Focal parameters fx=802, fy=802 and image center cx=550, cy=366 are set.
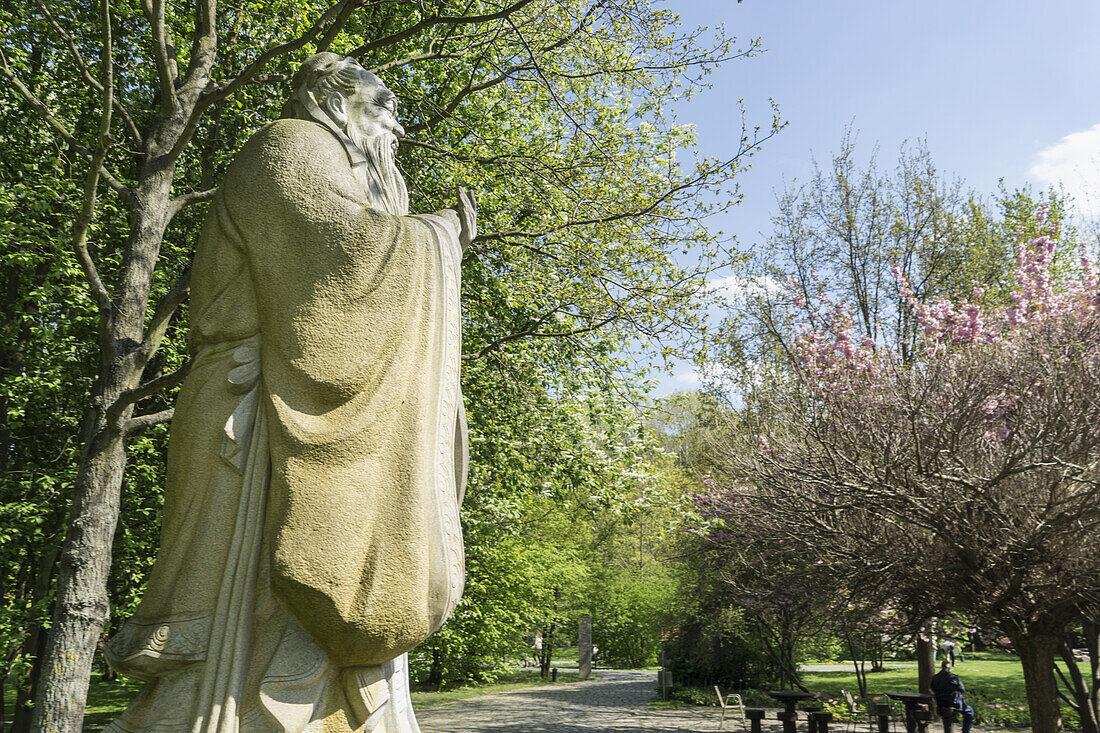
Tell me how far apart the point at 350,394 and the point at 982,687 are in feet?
91.5

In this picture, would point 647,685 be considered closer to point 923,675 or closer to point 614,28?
point 923,675

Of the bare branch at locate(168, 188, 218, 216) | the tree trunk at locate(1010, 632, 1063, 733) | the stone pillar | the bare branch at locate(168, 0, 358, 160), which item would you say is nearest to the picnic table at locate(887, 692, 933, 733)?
the tree trunk at locate(1010, 632, 1063, 733)

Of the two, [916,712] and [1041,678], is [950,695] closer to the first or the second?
[916,712]

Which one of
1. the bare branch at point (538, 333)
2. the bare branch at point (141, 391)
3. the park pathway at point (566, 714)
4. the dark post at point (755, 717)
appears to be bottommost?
the park pathway at point (566, 714)

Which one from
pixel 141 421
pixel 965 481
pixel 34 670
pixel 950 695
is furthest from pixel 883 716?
pixel 34 670

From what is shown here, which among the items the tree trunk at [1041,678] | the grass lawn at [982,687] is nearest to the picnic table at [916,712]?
the tree trunk at [1041,678]

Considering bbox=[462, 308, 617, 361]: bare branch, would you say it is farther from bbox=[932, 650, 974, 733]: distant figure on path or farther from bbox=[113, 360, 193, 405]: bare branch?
bbox=[932, 650, 974, 733]: distant figure on path

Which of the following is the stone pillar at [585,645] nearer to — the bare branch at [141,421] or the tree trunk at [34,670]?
the tree trunk at [34,670]

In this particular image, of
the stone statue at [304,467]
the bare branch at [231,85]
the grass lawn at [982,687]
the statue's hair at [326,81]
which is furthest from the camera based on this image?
the grass lawn at [982,687]

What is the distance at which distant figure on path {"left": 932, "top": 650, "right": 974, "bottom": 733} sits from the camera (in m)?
14.7

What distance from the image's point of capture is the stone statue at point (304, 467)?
7.93 feet

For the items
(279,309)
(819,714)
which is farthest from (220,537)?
(819,714)

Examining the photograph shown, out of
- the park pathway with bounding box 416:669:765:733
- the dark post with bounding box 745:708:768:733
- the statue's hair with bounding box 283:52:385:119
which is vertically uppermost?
the statue's hair with bounding box 283:52:385:119

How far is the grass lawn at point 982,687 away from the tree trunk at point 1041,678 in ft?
24.4
